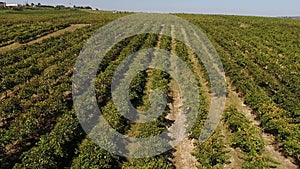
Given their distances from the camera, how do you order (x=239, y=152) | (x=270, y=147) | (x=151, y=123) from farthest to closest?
(x=151, y=123), (x=270, y=147), (x=239, y=152)

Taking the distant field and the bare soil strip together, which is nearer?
the distant field

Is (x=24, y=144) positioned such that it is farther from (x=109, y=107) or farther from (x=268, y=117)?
(x=268, y=117)

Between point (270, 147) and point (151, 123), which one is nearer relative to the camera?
point (270, 147)

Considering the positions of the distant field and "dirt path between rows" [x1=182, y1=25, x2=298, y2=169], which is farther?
"dirt path between rows" [x1=182, y1=25, x2=298, y2=169]

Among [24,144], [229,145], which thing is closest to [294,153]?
[229,145]

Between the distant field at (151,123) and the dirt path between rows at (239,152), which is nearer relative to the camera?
the distant field at (151,123)

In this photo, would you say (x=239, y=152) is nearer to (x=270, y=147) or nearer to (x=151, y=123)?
(x=270, y=147)

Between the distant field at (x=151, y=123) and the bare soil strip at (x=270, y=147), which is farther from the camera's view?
the bare soil strip at (x=270, y=147)

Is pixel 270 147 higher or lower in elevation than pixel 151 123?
lower

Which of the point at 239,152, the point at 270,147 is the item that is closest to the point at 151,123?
the point at 239,152

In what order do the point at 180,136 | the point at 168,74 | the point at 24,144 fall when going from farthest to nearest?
1. the point at 168,74
2. the point at 180,136
3. the point at 24,144

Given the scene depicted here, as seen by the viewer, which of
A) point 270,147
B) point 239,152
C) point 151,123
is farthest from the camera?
point 151,123
